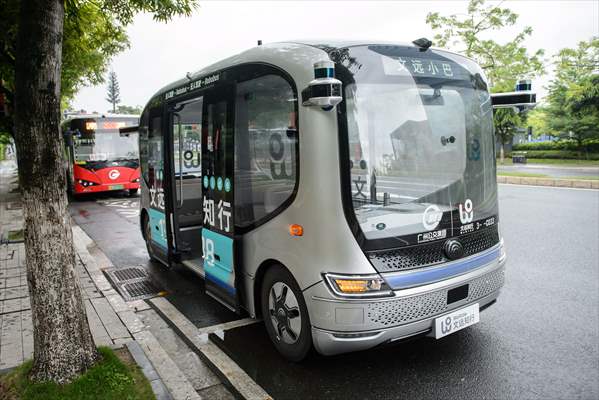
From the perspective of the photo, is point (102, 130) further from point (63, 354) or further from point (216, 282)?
point (63, 354)

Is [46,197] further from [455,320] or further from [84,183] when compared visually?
[84,183]

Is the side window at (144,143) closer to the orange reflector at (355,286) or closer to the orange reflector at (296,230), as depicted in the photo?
the orange reflector at (296,230)

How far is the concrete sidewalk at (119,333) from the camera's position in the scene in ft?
11.1

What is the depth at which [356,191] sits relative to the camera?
3.20 metres

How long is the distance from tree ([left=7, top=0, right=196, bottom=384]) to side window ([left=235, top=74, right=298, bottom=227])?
1481mm

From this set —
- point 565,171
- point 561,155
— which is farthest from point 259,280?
point 561,155

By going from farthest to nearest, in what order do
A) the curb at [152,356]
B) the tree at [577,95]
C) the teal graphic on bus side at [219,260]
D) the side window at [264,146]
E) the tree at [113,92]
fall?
the tree at [113,92] → the tree at [577,95] → the teal graphic on bus side at [219,260] → the side window at [264,146] → the curb at [152,356]

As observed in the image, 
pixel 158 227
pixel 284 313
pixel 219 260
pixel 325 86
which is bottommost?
pixel 284 313

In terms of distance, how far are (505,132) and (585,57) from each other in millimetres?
6771

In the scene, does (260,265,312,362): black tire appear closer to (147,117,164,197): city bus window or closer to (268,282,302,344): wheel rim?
(268,282,302,344): wheel rim

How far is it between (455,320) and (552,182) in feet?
47.5

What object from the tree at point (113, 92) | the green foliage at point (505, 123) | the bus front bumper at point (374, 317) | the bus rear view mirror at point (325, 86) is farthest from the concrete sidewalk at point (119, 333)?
the tree at point (113, 92)

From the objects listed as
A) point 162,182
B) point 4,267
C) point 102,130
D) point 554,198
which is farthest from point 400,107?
point 102,130

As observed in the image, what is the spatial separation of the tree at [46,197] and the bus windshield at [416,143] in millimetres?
1962
